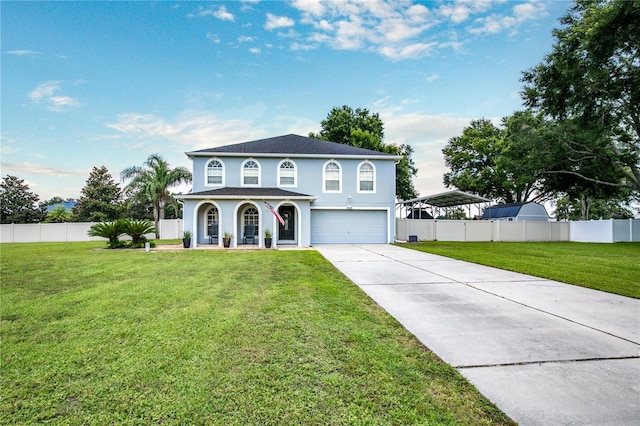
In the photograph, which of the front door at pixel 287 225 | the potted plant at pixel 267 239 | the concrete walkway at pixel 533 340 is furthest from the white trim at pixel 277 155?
the concrete walkway at pixel 533 340

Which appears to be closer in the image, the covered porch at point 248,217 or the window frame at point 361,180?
the covered porch at point 248,217

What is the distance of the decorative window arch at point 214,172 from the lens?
18.1m

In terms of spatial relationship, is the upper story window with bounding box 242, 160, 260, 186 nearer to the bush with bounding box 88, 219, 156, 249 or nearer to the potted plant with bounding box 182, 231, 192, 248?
the potted plant with bounding box 182, 231, 192, 248

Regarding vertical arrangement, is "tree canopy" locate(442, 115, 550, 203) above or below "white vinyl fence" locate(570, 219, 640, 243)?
above

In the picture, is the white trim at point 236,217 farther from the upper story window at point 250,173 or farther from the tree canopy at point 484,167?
the tree canopy at point 484,167

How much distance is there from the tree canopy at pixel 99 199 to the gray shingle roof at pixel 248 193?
21.6 metres

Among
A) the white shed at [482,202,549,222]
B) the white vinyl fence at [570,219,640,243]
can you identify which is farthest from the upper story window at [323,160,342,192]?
the white vinyl fence at [570,219,640,243]

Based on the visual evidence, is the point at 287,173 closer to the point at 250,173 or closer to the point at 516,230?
the point at 250,173

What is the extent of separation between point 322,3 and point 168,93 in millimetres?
9644

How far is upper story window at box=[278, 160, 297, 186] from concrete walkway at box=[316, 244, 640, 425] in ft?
38.9

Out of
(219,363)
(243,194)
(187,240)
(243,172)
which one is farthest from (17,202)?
(219,363)

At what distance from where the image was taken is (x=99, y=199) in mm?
34281

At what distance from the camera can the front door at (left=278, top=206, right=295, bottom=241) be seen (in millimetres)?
18469

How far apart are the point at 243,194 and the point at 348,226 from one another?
6.56 meters
